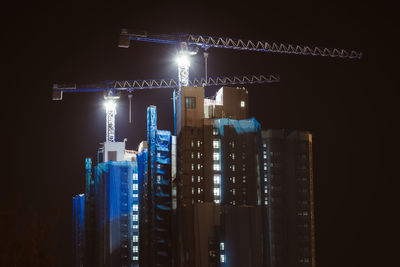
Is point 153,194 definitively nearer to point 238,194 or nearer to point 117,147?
point 238,194

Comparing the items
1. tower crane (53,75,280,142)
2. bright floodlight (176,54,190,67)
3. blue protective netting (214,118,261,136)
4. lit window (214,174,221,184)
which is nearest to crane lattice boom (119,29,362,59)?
bright floodlight (176,54,190,67)

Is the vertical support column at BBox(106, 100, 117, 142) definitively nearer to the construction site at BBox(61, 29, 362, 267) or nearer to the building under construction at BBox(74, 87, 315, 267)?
the construction site at BBox(61, 29, 362, 267)

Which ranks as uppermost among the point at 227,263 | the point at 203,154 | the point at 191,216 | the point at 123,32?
the point at 123,32

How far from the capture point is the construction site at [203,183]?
119m

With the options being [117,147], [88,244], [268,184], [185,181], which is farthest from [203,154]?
[88,244]

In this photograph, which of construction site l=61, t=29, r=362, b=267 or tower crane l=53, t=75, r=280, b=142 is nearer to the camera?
construction site l=61, t=29, r=362, b=267

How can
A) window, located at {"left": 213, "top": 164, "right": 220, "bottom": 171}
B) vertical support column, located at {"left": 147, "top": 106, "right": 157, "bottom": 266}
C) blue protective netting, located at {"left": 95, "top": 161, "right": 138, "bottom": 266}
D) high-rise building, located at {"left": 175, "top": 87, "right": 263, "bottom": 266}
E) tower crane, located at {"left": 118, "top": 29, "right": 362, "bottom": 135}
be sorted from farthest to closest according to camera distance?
blue protective netting, located at {"left": 95, "top": 161, "right": 138, "bottom": 266} < tower crane, located at {"left": 118, "top": 29, "right": 362, "bottom": 135} < vertical support column, located at {"left": 147, "top": 106, "right": 157, "bottom": 266} < window, located at {"left": 213, "top": 164, "right": 220, "bottom": 171} < high-rise building, located at {"left": 175, "top": 87, "right": 263, "bottom": 266}

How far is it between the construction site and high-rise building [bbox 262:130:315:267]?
242 millimetres

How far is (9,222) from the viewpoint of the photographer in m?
52.5

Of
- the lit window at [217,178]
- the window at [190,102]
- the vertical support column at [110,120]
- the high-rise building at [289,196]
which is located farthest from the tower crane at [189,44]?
the vertical support column at [110,120]

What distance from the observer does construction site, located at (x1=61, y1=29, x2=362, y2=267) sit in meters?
119

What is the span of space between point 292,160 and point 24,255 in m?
116

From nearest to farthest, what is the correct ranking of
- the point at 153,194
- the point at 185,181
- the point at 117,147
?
the point at 185,181 < the point at 153,194 < the point at 117,147

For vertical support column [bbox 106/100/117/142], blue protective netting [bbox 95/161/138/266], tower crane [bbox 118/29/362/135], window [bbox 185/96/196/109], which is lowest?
blue protective netting [bbox 95/161/138/266]
